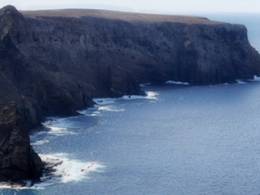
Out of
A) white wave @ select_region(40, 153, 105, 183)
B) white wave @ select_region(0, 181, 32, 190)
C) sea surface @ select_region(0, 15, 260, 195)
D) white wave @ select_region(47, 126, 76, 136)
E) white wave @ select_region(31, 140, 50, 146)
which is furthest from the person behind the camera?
white wave @ select_region(47, 126, 76, 136)

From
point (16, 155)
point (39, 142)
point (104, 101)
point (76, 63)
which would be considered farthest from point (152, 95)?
point (16, 155)

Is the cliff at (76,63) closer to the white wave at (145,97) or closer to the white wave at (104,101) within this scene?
the white wave at (145,97)

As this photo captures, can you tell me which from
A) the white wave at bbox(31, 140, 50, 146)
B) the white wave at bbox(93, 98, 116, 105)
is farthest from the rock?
the white wave at bbox(93, 98, 116, 105)

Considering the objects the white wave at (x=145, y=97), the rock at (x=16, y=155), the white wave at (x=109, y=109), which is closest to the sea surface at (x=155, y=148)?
the white wave at (x=109, y=109)

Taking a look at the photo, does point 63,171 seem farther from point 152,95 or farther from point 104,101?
point 152,95

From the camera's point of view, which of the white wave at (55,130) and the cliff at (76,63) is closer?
the white wave at (55,130)

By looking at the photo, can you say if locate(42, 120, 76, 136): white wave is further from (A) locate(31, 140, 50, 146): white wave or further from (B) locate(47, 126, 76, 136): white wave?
(A) locate(31, 140, 50, 146): white wave
